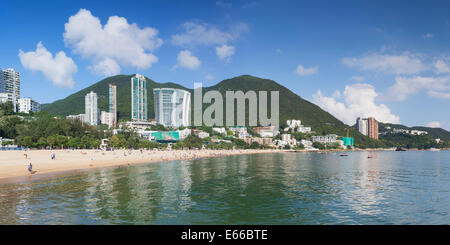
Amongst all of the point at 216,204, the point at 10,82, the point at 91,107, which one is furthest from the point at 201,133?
the point at 216,204

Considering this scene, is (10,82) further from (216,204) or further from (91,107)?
(216,204)

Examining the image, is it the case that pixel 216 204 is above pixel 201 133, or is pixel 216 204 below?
below

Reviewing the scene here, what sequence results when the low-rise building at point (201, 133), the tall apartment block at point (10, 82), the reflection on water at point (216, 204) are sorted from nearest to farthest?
the reflection on water at point (216, 204)
the tall apartment block at point (10, 82)
the low-rise building at point (201, 133)

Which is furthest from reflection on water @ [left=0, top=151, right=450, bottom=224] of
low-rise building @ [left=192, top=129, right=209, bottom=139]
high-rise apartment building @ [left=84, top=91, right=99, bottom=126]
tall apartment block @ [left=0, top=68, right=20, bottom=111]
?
tall apartment block @ [left=0, top=68, right=20, bottom=111]

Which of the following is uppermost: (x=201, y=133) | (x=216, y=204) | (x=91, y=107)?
(x=91, y=107)

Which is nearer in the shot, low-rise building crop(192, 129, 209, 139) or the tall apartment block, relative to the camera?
the tall apartment block

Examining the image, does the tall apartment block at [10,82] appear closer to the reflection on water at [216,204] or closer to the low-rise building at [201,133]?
the low-rise building at [201,133]

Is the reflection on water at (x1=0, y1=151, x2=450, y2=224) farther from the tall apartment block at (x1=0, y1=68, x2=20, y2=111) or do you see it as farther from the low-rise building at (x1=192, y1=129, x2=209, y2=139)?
the tall apartment block at (x1=0, y1=68, x2=20, y2=111)

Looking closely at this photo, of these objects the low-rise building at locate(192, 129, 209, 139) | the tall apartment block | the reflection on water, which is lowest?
the reflection on water

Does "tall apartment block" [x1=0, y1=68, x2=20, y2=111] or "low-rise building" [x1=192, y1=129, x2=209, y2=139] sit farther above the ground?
"tall apartment block" [x1=0, y1=68, x2=20, y2=111]

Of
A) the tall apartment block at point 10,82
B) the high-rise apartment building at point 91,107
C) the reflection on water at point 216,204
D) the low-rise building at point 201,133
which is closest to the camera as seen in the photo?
the reflection on water at point 216,204

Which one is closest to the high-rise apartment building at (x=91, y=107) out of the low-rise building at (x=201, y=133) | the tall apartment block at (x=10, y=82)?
the tall apartment block at (x=10, y=82)
